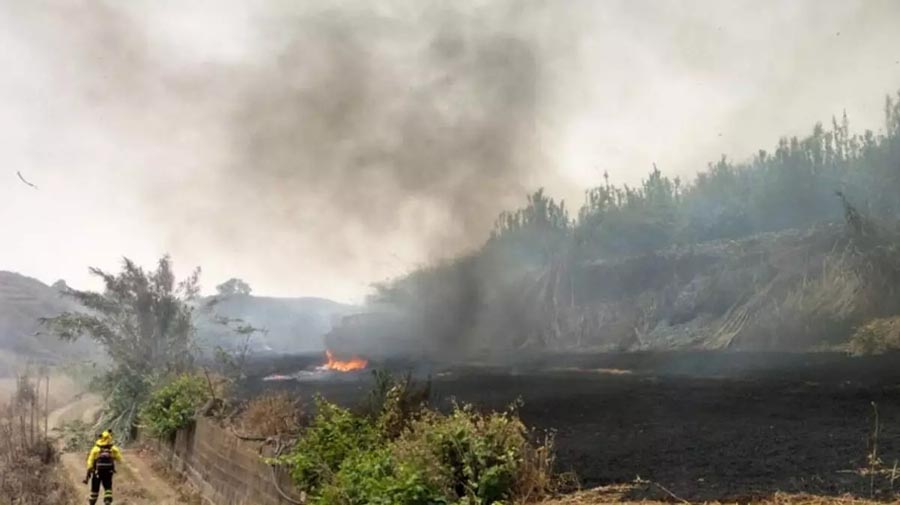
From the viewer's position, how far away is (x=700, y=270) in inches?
3275

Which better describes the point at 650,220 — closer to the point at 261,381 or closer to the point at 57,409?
the point at 261,381

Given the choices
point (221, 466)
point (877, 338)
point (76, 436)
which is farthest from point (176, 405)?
point (877, 338)

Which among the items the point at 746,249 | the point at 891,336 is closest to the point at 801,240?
the point at 746,249

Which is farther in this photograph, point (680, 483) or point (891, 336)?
point (891, 336)

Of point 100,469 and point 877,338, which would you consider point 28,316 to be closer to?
point 100,469

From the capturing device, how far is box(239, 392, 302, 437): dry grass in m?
16.1

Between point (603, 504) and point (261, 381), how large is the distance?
49496 mm

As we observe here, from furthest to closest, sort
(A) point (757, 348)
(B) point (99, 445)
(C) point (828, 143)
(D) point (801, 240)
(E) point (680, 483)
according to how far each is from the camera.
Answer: (C) point (828, 143), (D) point (801, 240), (A) point (757, 348), (B) point (99, 445), (E) point (680, 483)

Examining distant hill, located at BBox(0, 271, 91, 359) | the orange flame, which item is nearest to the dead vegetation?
the orange flame

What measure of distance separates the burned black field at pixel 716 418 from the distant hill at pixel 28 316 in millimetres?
64340

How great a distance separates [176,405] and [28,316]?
5237 inches

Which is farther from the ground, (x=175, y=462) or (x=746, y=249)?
(x=746, y=249)

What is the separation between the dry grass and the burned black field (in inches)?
219

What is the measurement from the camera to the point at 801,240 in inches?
2928
